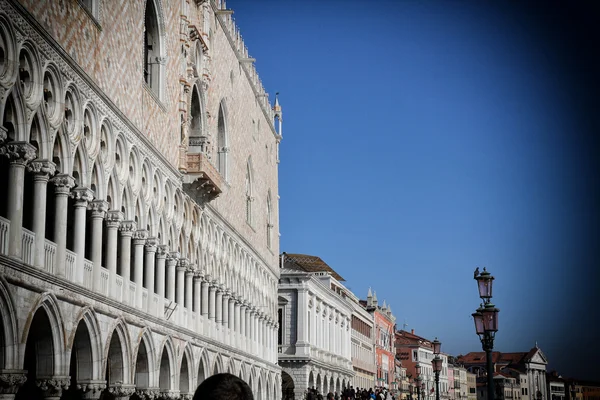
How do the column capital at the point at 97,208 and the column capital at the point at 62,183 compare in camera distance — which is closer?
the column capital at the point at 62,183

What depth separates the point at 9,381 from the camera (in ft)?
53.4

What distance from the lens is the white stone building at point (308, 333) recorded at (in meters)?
53.7

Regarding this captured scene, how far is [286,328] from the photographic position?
54.6 metres

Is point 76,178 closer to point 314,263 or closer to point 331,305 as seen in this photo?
point 331,305

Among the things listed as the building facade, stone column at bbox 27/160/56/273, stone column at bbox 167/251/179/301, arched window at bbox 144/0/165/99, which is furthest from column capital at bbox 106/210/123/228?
the building facade

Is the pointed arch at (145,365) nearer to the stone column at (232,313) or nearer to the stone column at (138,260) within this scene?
the stone column at (138,260)

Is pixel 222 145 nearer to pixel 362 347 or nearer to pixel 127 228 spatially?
pixel 127 228

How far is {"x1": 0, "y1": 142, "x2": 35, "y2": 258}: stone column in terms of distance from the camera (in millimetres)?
16438

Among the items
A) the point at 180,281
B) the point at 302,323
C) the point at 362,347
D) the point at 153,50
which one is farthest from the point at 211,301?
the point at 362,347

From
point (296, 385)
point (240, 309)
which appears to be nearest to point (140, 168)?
point (240, 309)

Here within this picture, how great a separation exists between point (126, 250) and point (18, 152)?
676cm

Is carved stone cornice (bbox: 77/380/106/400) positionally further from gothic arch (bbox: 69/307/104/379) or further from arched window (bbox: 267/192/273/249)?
arched window (bbox: 267/192/273/249)

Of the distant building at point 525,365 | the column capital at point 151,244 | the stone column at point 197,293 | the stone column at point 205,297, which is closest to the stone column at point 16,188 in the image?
the column capital at point 151,244

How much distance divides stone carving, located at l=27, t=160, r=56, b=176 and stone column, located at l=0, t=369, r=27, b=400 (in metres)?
3.64
